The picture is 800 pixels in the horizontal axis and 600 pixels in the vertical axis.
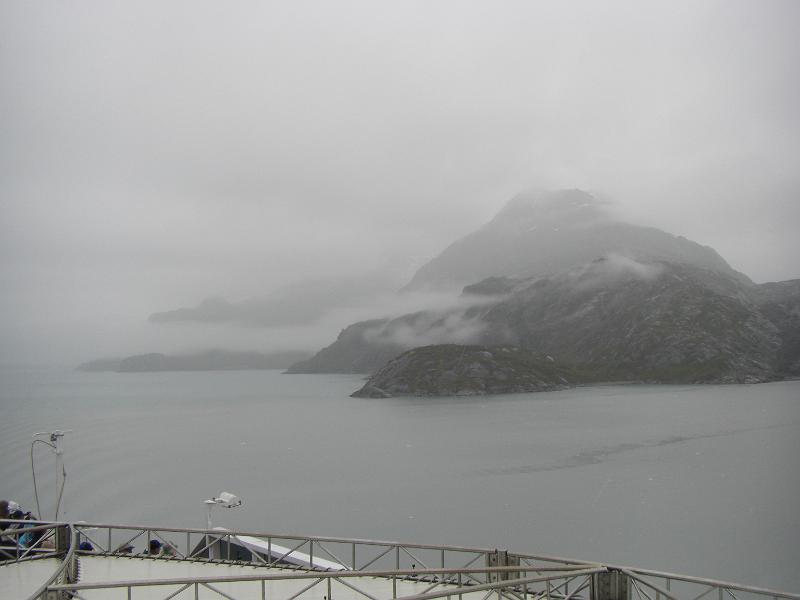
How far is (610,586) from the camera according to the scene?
34.1ft

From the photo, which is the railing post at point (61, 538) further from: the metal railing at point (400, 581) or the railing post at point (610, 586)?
the railing post at point (610, 586)

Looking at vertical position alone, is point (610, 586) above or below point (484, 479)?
above

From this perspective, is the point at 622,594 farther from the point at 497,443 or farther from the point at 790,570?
the point at 497,443

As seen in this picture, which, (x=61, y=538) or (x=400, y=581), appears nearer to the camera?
(x=400, y=581)

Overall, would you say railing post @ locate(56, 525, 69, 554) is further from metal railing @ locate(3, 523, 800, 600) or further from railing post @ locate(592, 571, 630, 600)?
railing post @ locate(592, 571, 630, 600)

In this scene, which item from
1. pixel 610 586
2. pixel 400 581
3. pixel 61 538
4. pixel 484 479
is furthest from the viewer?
pixel 484 479

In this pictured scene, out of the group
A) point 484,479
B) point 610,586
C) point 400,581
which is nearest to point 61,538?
point 400,581

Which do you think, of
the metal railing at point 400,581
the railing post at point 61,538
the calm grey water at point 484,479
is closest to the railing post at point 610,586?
the metal railing at point 400,581

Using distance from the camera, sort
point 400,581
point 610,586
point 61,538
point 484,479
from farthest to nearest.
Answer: point 484,479 < point 61,538 < point 400,581 < point 610,586

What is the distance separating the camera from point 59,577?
11.0 meters

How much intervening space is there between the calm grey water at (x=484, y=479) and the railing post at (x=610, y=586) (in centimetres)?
2287

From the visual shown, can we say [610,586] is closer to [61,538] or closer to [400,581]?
[400,581]

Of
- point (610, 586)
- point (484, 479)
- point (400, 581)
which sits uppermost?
point (610, 586)

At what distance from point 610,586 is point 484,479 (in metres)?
49.1
